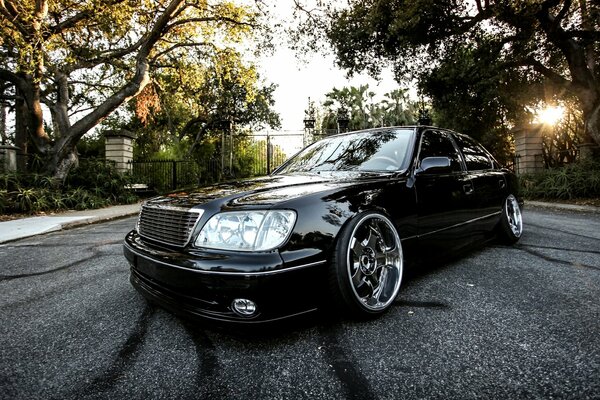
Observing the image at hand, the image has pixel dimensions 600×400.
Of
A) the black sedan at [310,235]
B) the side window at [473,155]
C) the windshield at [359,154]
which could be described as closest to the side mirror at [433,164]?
the black sedan at [310,235]

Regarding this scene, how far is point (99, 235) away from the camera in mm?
5336

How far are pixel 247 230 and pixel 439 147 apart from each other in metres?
2.19

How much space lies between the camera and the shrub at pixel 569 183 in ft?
29.0

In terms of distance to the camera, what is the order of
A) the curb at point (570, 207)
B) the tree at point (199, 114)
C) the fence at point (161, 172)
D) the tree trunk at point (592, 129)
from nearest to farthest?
the curb at point (570, 207) < the tree trunk at point (592, 129) < the fence at point (161, 172) < the tree at point (199, 114)

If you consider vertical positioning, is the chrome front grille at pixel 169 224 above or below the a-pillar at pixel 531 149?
below

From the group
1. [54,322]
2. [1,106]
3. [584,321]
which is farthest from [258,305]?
[1,106]

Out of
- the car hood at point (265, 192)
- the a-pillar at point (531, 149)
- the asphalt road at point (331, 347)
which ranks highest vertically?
the a-pillar at point (531, 149)

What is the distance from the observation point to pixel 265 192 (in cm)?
210

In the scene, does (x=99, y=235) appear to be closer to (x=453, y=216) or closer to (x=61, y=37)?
(x=453, y=216)

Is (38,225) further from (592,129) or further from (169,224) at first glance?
(592,129)

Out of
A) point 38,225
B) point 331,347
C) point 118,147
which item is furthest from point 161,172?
point 331,347

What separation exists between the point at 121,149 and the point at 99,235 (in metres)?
7.58

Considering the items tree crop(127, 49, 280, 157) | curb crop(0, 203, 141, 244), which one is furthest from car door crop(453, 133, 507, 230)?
tree crop(127, 49, 280, 157)

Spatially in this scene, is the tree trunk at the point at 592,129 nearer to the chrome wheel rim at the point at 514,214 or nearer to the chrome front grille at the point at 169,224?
the chrome wheel rim at the point at 514,214
